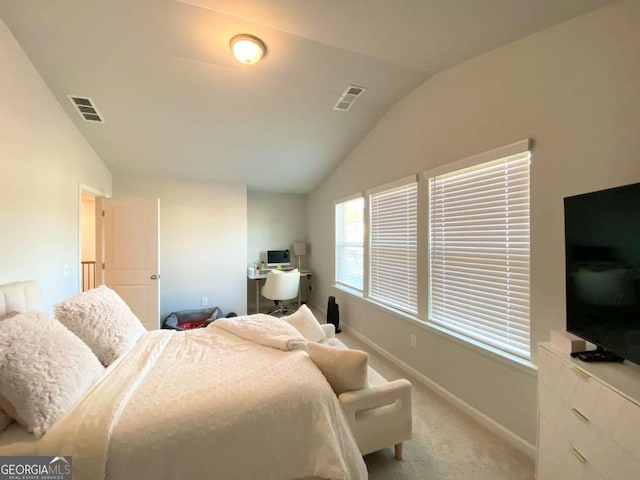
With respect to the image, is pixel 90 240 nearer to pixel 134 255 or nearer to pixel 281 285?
pixel 134 255

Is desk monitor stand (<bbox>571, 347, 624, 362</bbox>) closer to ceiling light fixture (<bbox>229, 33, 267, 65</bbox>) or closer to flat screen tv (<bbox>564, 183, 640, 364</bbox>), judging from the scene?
flat screen tv (<bbox>564, 183, 640, 364</bbox>)

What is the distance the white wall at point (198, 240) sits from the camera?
14.4 feet

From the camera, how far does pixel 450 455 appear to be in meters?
1.76

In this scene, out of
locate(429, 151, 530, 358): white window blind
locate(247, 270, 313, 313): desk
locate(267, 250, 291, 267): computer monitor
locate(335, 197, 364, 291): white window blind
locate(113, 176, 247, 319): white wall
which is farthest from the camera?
locate(267, 250, 291, 267): computer monitor

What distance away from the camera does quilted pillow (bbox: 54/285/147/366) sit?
1.71 metres

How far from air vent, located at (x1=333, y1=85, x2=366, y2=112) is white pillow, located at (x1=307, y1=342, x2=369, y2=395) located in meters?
2.42

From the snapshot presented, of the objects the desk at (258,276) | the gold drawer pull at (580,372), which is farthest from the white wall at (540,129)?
the desk at (258,276)

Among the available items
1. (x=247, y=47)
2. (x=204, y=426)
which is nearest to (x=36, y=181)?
(x=247, y=47)

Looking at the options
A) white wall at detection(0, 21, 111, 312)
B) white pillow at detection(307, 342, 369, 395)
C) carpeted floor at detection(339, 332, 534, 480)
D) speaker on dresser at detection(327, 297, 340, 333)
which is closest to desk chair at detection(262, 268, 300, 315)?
speaker on dresser at detection(327, 297, 340, 333)

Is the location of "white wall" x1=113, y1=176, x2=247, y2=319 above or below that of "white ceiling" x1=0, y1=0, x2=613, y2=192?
below

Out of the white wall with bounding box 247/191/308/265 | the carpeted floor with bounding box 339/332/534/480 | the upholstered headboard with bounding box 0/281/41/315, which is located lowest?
the carpeted floor with bounding box 339/332/534/480

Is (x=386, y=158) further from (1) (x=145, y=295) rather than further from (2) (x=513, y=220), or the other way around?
(1) (x=145, y=295)

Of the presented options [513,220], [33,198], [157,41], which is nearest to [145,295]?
[33,198]

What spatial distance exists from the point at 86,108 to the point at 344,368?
3565 millimetres
